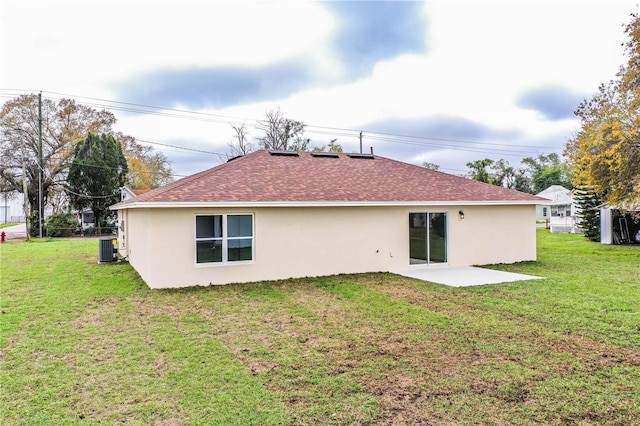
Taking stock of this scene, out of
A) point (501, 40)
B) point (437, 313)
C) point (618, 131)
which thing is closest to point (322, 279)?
point (437, 313)

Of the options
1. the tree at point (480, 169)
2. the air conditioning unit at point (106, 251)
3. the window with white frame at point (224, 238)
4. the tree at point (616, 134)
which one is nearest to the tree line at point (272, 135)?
the tree at point (480, 169)

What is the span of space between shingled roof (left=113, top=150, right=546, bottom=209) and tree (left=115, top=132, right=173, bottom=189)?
27493mm

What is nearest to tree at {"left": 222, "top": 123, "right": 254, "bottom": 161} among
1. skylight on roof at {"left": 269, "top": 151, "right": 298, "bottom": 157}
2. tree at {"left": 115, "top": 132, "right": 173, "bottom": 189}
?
tree at {"left": 115, "top": 132, "right": 173, "bottom": 189}

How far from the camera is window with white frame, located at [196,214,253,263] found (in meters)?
10.1

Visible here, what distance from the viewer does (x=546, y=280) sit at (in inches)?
404

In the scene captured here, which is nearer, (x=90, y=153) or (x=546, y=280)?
(x=546, y=280)

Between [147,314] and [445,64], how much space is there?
14.7 m

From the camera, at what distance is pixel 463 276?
1105 cm

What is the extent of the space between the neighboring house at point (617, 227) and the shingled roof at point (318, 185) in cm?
1207

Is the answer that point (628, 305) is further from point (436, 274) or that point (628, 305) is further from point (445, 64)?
point (445, 64)

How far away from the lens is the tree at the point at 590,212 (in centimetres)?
2348

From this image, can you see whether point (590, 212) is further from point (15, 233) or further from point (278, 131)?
point (15, 233)

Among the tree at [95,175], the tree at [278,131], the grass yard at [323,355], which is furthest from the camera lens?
the tree at [278,131]

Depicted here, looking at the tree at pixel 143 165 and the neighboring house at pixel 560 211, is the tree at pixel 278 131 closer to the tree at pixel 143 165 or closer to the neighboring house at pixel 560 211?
the tree at pixel 143 165
